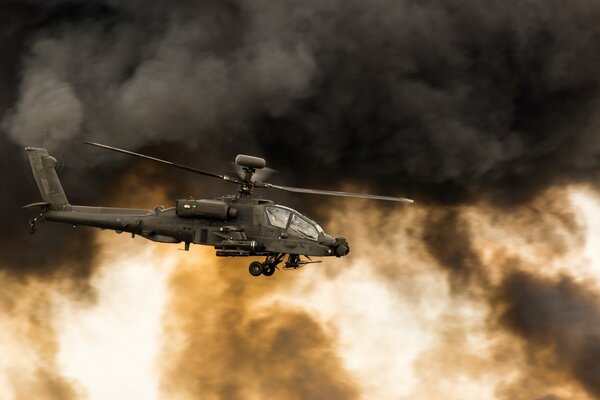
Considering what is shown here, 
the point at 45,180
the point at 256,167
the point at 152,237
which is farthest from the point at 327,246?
the point at 45,180

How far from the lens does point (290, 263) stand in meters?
44.1

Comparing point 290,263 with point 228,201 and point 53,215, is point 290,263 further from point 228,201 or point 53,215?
point 53,215

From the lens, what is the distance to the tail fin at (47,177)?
1857 inches

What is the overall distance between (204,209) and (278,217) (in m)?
3.61

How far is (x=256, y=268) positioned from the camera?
144 feet

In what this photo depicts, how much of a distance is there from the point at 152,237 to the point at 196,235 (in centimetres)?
255

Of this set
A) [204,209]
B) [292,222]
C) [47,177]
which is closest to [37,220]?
[47,177]

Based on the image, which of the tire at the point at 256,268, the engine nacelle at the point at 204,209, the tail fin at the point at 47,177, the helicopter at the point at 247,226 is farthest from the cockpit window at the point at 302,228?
the tail fin at the point at 47,177

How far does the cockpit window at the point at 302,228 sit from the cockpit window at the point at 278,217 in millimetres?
345

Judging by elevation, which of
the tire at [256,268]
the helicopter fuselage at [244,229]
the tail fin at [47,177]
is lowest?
the tire at [256,268]

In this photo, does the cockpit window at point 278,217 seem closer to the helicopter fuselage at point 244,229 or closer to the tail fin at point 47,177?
the helicopter fuselage at point 244,229

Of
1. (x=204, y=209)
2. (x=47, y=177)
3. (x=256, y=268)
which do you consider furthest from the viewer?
(x=47, y=177)

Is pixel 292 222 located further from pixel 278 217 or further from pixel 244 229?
pixel 244 229

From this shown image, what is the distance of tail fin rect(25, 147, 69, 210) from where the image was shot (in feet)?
155
